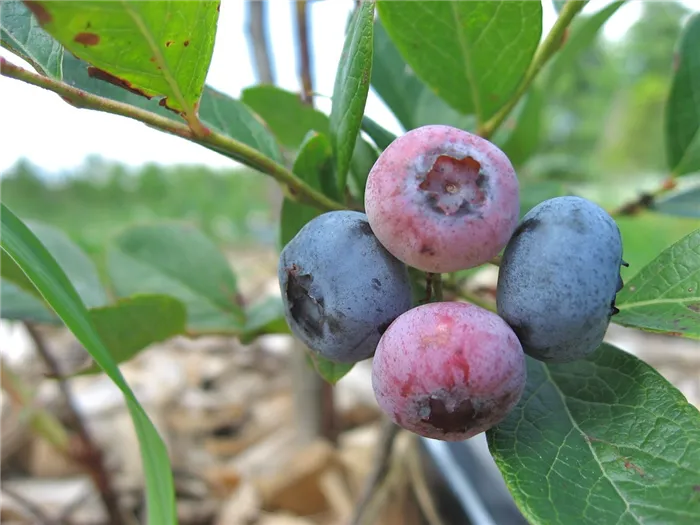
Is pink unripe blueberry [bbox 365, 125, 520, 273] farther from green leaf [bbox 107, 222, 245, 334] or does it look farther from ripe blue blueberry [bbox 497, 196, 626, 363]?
green leaf [bbox 107, 222, 245, 334]

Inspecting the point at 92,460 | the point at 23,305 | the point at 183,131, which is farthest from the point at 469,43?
the point at 92,460

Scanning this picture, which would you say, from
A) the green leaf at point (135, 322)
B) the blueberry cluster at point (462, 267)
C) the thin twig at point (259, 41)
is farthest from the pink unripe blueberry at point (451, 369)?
the thin twig at point (259, 41)

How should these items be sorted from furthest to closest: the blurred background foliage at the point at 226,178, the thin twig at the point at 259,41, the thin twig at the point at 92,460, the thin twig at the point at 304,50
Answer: the blurred background foliage at the point at 226,178 → the thin twig at the point at 259,41 → the thin twig at the point at 92,460 → the thin twig at the point at 304,50

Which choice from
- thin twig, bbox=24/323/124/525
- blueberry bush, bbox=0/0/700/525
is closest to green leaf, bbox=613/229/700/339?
blueberry bush, bbox=0/0/700/525

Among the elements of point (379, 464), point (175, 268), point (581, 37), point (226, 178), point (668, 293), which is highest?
point (581, 37)

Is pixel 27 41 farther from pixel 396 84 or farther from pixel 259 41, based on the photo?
pixel 259 41

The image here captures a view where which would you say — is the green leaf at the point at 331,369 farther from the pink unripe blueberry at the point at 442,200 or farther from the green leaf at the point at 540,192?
the green leaf at the point at 540,192
